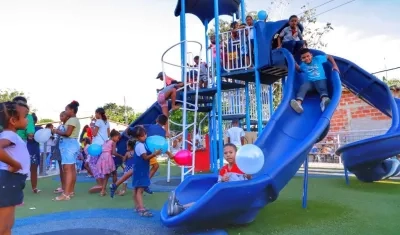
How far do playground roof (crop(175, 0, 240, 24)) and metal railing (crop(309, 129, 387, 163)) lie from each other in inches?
246

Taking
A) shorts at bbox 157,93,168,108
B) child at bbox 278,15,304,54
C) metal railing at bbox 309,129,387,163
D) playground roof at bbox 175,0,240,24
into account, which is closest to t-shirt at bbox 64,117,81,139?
shorts at bbox 157,93,168,108

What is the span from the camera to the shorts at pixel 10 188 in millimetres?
2947

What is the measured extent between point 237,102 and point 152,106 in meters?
3.80

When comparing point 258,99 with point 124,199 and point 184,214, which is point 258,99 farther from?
point 184,214

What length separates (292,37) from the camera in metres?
7.69

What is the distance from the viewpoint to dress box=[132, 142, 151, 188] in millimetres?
4934

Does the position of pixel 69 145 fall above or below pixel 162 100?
below

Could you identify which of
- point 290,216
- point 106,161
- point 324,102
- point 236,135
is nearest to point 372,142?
point 324,102

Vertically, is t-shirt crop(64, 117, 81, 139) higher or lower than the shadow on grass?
higher

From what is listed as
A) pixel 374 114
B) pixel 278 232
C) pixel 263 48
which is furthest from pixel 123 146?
pixel 374 114

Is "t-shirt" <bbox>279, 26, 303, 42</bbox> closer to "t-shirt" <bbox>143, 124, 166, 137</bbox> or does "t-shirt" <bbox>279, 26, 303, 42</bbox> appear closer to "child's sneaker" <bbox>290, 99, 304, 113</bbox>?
"child's sneaker" <bbox>290, 99, 304, 113</bbox>

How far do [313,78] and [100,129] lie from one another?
4.46 metres

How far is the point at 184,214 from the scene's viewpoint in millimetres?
3934

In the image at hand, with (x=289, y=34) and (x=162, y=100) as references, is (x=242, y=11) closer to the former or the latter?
(x=289, y=34)
